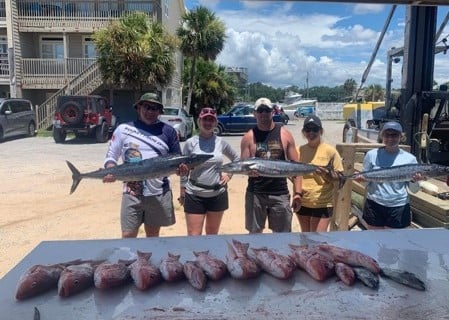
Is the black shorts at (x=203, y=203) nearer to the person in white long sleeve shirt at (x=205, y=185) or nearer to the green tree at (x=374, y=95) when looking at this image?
the person in white long sleeve shirt at (x=205, y=185)

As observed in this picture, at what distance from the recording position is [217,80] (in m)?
33.1

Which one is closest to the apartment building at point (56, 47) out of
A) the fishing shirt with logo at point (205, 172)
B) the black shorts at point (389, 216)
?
the fishing shirt with logo at point (205, 172)

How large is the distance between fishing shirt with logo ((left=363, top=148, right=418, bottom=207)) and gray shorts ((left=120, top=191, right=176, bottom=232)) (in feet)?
6.06

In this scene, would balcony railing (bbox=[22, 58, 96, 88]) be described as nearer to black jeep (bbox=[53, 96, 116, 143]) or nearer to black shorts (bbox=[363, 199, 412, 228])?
black jeep (bbox=[53, 96, 116, 143])

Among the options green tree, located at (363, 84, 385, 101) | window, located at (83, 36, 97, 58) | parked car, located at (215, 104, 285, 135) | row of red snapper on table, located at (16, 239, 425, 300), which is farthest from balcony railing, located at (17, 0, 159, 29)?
row of red snapper on table, located at (16, 239, 425, 300)

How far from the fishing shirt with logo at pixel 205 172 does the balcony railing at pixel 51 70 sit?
23.3 m

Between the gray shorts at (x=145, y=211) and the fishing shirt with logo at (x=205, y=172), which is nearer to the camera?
the gray shorts at (x=145, y=211)

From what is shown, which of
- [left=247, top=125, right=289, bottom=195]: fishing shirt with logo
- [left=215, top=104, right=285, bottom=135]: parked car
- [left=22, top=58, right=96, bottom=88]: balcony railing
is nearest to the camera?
[left=247, top=125, right=289, bottom=195]: fishing shirt with logo

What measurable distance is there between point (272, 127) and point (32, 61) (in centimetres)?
2544

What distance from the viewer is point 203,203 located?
4156 mm

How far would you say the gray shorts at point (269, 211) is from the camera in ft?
13.1

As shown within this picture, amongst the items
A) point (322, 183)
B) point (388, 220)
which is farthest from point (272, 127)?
point (388, 220)

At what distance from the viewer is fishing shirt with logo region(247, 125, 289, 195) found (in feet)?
12.9

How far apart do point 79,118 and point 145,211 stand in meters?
15.6
